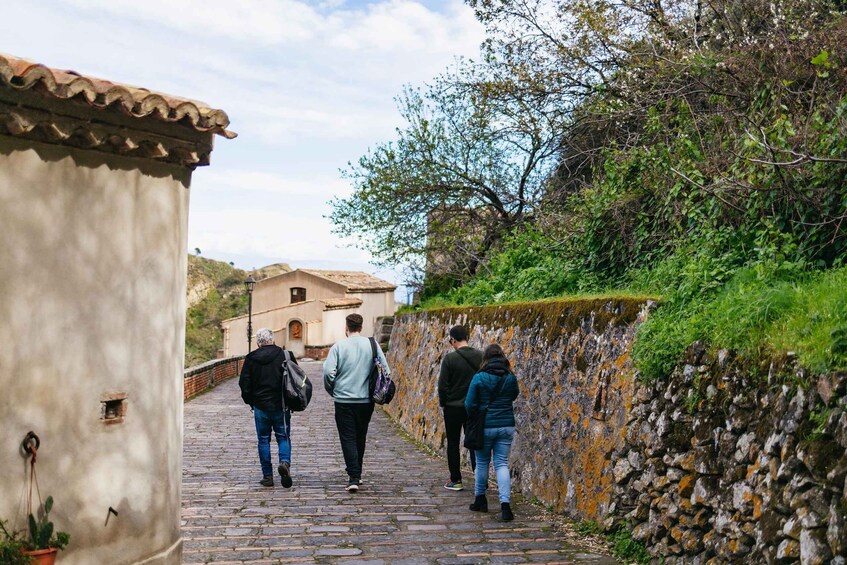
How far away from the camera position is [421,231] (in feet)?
66.3

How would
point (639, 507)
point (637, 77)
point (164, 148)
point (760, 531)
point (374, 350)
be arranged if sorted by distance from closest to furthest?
point (760, 531) < point (164, 148) < point (639, 507) < point (374, 350) < point (637, 77)

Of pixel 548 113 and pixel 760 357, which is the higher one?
pixel 548 113

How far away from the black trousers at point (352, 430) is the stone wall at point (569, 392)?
169cm

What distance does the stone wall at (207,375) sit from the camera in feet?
75.6

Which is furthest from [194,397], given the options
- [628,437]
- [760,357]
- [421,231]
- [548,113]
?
[760,357]

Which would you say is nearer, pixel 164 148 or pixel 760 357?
pixel 760 357

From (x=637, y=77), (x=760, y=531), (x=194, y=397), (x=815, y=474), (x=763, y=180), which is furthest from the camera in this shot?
(x=194, y=397)

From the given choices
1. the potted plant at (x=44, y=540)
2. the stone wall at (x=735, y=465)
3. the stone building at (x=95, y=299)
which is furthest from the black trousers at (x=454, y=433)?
the potted plant at (x=44, y=540)

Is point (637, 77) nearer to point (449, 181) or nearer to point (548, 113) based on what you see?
point (548, 113)

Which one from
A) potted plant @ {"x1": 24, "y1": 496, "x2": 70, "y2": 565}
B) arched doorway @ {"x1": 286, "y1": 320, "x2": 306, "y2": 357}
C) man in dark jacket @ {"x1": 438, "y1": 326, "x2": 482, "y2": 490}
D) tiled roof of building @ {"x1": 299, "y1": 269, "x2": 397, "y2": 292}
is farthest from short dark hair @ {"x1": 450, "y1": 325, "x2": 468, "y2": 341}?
arched doorway @ {"x1": 286, "y1": 320, "x2": 306, "y2": 357}

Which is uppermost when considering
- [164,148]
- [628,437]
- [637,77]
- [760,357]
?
[637,77]

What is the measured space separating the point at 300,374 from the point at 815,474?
6.38 m

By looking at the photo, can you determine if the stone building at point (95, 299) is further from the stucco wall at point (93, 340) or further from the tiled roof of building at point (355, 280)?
the tiled roof of building at point (355, 280)

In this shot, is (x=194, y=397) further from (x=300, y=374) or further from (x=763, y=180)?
(x=763, y=180)
